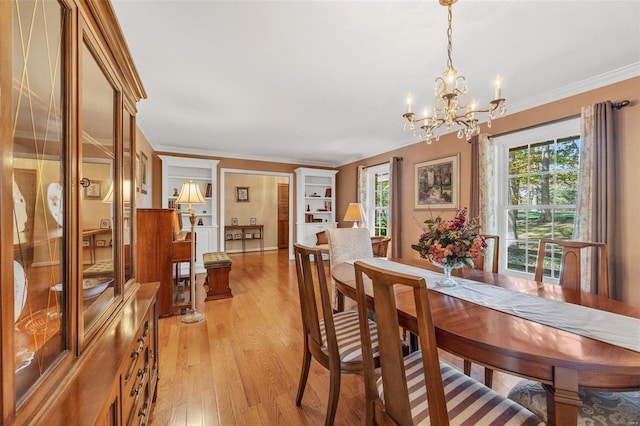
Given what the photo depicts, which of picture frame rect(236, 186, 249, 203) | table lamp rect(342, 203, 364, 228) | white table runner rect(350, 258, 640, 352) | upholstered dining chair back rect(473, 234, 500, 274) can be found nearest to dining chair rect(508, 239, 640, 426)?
white table runner rect(350, 258, 640, 352)

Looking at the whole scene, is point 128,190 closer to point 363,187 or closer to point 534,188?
point 534,188

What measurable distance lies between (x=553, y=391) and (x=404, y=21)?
2.03 metres

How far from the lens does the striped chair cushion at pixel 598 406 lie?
100 centimetres

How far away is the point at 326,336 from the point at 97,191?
1.23m

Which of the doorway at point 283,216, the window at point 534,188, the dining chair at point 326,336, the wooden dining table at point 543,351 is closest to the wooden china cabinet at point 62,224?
the dining chair at point 326,336

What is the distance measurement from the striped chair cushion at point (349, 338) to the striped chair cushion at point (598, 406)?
637 millimetres

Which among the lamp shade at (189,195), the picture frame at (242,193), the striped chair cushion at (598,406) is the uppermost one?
the picture frame at (242,193)

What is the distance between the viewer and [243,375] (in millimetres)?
1996

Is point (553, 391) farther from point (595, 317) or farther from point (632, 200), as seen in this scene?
point (632, 200)

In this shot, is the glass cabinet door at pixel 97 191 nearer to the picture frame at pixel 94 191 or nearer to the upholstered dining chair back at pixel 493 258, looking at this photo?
the picture frame at pixel 94 191

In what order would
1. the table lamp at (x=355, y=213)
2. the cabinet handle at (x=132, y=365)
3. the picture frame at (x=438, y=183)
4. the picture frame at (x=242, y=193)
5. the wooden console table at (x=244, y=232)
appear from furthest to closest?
the picture frame at (x=242, y=193) < the wooden console table at (x=244, y=232) < the table lamp at (x=355, y=213) < the picture frame at (x=438, y=183) < the cabinet handle at (x=132, y=365)

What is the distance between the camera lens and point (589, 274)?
2.48 metres

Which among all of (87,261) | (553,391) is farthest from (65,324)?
(553,391)

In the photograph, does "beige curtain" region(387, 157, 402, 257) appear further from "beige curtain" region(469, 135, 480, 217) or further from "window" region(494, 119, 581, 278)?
"window" region(494, 119, 581, 278)
